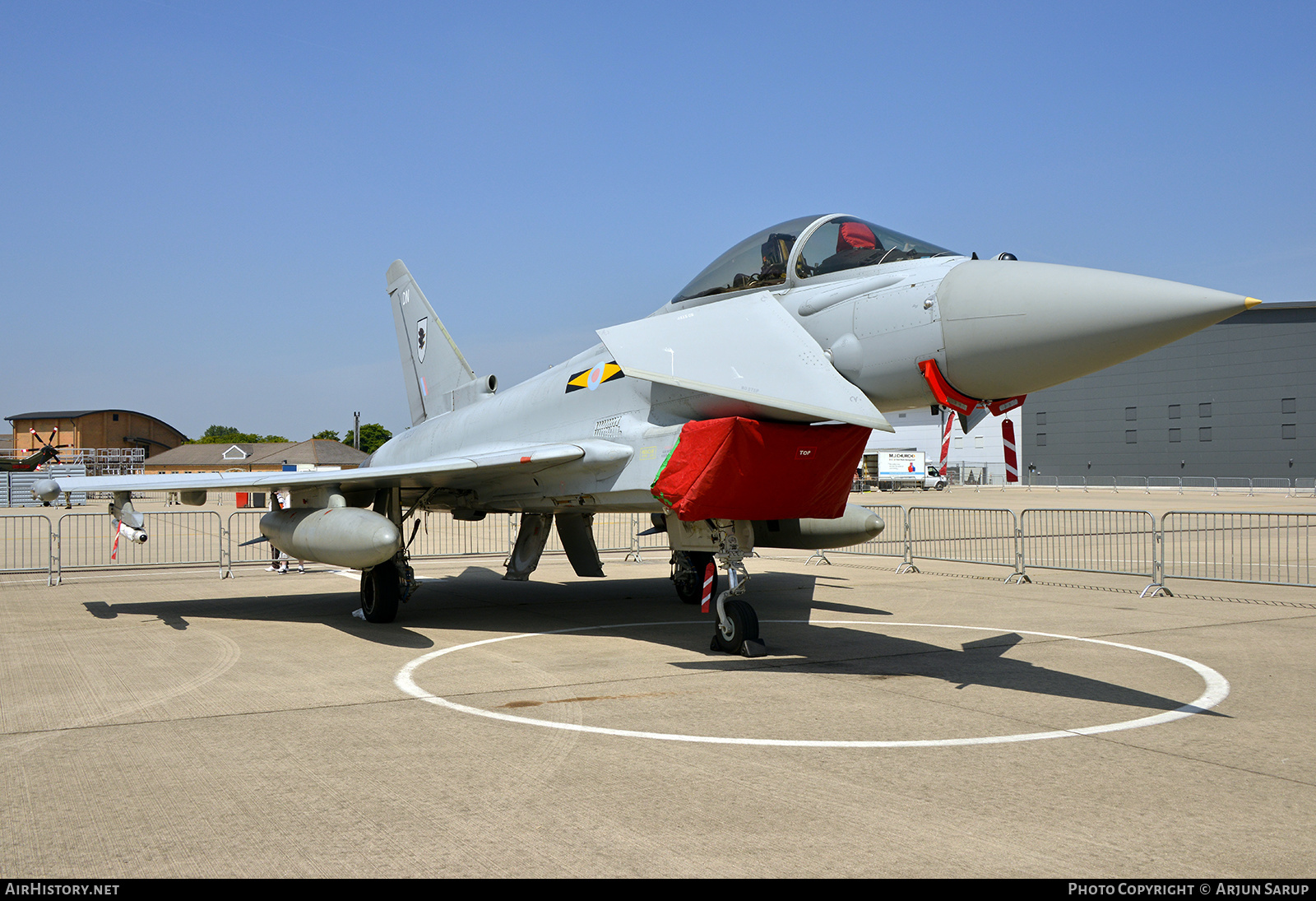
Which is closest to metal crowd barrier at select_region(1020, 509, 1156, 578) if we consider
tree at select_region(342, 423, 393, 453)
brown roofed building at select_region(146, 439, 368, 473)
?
brown roofed building at select_region(146, 439, 368, 473)

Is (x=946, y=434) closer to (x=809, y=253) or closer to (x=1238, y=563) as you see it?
(x=809, y=253)

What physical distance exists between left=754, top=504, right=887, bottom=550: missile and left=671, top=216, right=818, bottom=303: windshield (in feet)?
8.37

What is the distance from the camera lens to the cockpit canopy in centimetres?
715

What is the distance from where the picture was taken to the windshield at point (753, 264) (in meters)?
7.68

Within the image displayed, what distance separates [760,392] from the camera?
7074mm

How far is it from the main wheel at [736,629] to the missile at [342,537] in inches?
128

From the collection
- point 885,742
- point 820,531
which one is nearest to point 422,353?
point 820,531

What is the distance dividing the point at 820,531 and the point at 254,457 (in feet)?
310

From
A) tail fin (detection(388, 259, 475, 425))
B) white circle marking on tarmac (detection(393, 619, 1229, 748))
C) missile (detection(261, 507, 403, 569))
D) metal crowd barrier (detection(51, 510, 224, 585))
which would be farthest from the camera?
metal crowd barrier (detection(51, 510, 224, 585))

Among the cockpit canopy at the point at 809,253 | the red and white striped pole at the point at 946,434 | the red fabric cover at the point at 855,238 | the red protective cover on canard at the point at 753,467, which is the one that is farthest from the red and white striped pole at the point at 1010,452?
the red fabric cover at the point at 855,238

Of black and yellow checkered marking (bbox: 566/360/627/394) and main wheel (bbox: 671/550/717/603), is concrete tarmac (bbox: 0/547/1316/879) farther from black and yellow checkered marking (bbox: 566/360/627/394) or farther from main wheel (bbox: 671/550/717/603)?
black and yellow checkered marking (bbox: 566/360/627/394)

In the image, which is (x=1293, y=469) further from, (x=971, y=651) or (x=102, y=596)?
(x=102, y=596)

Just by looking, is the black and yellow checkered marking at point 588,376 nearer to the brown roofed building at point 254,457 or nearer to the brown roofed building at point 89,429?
the brown roofed building at point 254,457

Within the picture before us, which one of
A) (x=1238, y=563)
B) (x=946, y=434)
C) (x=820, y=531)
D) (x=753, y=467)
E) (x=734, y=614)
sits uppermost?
(x=946, y=434)
